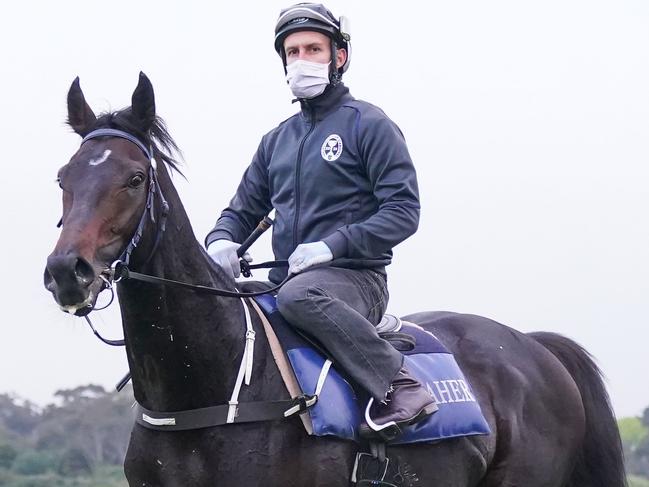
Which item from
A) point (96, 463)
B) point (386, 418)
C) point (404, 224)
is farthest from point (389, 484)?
point (96, 463)

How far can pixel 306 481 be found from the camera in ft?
19.7

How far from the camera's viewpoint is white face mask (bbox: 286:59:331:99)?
706 cm

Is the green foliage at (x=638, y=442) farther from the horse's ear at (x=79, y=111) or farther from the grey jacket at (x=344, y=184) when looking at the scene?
the horse's ear at (x=79, y=111)

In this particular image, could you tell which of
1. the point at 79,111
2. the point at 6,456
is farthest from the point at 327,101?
the point at 6,456

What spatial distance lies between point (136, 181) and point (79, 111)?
0.62 meters

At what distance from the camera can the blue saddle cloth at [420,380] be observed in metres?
6.13

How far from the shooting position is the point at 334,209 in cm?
686

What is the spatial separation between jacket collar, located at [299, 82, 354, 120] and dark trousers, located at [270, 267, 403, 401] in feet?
3.83

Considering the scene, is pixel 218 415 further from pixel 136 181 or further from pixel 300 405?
pixel 136 181

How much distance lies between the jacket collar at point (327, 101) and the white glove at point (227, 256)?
961mm

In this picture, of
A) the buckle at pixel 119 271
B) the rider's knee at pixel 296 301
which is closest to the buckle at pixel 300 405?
the rider's knee at pixel 296 301

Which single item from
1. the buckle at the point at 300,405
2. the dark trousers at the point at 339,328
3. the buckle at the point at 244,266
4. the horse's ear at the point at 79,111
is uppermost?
the horse's ear at the point at 79,111

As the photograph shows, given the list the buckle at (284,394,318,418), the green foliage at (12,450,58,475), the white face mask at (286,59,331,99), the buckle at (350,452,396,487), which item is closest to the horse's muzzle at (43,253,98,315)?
the buckle at (284,394,318,418)

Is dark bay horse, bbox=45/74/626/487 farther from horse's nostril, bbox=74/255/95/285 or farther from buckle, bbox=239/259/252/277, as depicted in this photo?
buckle, bbox=239/259/252/277
